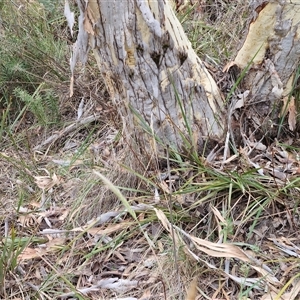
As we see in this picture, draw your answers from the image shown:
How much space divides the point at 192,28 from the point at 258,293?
160 centimetres

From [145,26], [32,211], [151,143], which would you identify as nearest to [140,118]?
[151,143]

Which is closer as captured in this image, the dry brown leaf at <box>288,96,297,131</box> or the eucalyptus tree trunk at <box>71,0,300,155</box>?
the eucalyptus tree trunk at <box>71,0,300,155</box>

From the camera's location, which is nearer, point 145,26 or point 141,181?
point 145,26

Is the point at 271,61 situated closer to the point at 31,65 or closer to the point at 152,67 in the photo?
the point at 152,67

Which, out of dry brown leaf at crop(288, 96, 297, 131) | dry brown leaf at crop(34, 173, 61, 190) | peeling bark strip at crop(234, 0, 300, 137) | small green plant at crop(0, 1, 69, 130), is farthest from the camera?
small green plant at crop(0, 1, 69, 130)

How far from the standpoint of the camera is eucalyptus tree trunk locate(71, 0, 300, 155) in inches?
→ 58.8

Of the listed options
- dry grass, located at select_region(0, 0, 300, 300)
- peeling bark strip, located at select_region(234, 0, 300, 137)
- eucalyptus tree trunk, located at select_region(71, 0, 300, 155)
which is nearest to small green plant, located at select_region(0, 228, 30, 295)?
dry grass, located at select_region(0, 0, 300, 300)

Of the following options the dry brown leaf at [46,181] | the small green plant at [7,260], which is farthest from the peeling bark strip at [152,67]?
the small green plant at [7,260]

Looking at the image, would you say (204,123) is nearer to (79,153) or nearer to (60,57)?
(79,153)

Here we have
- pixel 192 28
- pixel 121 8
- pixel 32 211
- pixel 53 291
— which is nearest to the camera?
pixel 121 8

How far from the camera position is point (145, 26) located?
1.50m

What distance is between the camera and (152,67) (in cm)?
161

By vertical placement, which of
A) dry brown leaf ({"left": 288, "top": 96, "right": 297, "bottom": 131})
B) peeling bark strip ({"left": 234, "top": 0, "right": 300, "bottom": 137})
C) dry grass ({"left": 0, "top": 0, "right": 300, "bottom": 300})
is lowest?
dry grass ({"left": 0, "top": 0, "right": 300, "bottom": 300})

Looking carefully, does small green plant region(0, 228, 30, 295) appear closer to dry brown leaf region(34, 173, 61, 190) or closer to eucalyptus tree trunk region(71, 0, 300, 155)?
dry brown leaf region(34, 173, 61, 190)
